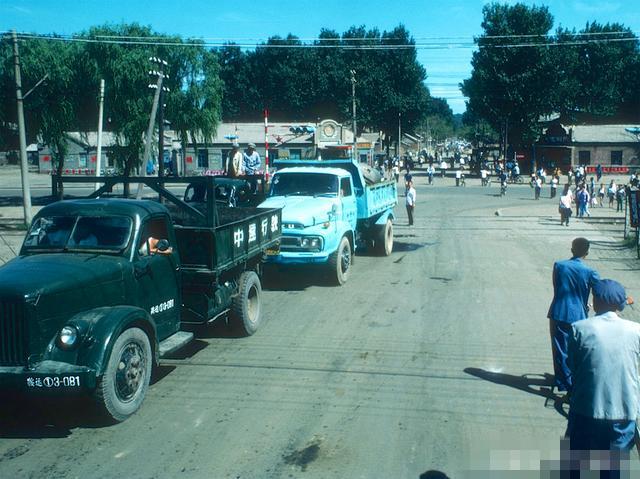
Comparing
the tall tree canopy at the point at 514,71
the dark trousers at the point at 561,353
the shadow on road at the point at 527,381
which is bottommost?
the shadow on road at the point at 527,381

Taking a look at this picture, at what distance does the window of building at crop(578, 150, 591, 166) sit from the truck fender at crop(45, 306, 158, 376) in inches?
2638

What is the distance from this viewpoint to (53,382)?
6195mm

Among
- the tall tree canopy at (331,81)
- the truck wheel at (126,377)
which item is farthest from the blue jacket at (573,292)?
the tall tree canopy at (331,81)

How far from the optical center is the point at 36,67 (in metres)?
30.3

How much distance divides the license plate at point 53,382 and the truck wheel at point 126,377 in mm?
309

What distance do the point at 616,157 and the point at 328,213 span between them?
61.5 metres

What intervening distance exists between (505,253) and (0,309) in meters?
14.7

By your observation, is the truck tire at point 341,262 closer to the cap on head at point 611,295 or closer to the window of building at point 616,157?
the cap on head at point 611,295

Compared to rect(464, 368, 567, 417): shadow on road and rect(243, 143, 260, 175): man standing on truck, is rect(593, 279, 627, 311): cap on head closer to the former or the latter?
rect(464, 368, 567, 417): shadow on road

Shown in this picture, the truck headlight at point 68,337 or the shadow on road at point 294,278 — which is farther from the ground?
the truck headlight at point 68,337

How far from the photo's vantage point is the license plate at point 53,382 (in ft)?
20.2

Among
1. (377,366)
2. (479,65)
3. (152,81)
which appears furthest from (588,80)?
(377,366)

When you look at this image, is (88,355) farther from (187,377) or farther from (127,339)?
(187,377)

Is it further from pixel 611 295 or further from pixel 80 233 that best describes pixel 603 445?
pixel 80 233
